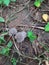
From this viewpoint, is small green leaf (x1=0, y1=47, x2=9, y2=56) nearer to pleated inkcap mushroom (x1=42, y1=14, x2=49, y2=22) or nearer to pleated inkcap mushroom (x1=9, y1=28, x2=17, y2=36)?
pleated inkcap mushroom (x1=9, y1=28, x2=17, y2=36)

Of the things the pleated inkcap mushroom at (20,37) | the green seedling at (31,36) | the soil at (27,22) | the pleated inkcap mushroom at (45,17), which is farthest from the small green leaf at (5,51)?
the pleated inkcap mushroom at (45,17)

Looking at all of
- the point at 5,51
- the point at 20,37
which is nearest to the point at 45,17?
the point at 20,37

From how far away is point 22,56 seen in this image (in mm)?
2607

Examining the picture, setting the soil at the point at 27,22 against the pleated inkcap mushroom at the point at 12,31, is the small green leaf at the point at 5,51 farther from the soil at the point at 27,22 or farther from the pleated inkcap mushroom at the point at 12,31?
the pleated inkcap mushroom at the point at 12,31

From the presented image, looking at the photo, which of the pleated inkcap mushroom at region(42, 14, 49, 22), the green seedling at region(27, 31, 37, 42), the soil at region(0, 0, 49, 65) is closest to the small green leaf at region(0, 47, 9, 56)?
the soil at region(0, 0, 49, 65)

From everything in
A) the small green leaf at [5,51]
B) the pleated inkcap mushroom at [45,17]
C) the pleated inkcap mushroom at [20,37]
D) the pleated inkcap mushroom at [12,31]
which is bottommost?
the small green leaf at [5,51]

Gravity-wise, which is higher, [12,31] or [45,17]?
[45,17]

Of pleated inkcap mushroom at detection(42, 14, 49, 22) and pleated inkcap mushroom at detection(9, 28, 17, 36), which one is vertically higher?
pleated inkcap mushroom at detection(42, 14, 49, 22)

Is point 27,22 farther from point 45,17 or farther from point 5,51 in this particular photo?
point 5,51

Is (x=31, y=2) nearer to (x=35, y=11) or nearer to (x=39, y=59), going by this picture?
(x=35, y=11)

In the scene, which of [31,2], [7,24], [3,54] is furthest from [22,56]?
[31,2]

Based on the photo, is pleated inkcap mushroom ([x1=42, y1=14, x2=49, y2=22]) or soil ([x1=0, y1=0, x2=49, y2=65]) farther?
pleated inkcap mushroom ([x1=42, y1=14, x2=49, y2=22])

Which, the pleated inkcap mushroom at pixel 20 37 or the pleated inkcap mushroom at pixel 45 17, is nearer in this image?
the pleated inkcap mushroom at pixel 20 37

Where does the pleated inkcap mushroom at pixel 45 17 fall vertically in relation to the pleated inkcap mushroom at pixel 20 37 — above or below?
above
